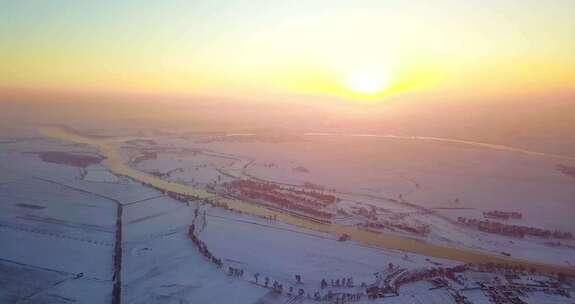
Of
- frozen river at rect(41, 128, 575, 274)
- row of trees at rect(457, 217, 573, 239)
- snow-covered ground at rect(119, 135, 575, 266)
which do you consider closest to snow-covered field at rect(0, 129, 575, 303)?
snow-covered ground at rect(119, 135, 575, 266)

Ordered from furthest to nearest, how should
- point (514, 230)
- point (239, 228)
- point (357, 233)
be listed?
1. point (514, 230)
2. point (357, 233)
3. point (239, 228)

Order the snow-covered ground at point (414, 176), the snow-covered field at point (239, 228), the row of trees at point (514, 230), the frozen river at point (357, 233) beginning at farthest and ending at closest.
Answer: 1. the snow-covered ground at point (414, 176)
2. the row of trees at point (514, 230)
3. the frozen river at point (357, 233)
4. the snow-covered field at point (239, 228)

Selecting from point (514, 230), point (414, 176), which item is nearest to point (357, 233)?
point (514, 230)

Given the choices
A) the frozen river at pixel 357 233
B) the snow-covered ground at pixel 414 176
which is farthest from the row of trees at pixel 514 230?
the frozen river at pixel 357 233

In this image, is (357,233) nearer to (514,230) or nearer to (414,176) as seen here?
(514,230)

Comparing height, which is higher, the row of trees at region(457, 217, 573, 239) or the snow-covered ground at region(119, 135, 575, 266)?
the snow-covered ground at region(119, 135, 575, 266)

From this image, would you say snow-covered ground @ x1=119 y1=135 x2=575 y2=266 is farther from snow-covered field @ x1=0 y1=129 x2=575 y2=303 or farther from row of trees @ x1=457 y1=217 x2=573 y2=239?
row of trees @ x1=457 y1=217 x2=573 y2=239

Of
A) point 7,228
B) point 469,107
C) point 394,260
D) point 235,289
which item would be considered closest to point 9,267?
point 7,228

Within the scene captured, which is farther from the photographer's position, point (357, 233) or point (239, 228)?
point (357, 233)

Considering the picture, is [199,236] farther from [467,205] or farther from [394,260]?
[467,205]

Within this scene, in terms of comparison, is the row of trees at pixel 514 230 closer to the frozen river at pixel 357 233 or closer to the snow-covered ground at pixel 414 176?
the snow-covered ground at pixel 414 176

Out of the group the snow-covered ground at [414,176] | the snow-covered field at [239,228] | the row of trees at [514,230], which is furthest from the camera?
the snow-covered ground at [414,176]

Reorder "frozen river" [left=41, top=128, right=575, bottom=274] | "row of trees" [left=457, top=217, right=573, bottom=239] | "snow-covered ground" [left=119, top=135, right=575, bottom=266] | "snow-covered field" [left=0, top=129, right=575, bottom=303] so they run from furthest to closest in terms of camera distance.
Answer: "snow-covered ground" [left=119, top=135, right=575, bottom=266] → "row of trees" [left=457, top=217, right=573, bottom=239] → "frozen river" [left=41, top=128, right=575, bottom=274] → "snow-covered field" [left=0, top=129, right=575, bottom=303]
